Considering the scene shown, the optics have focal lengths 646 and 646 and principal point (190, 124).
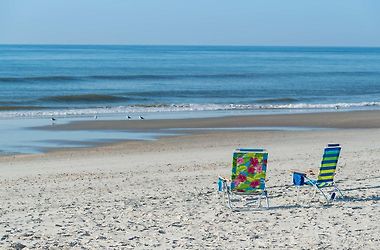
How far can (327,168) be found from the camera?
31.3ft

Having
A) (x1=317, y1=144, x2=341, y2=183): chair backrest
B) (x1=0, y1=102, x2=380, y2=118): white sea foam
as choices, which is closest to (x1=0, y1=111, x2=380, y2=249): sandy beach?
(x1=317, y1=144, x2=341, y2=183): chair backrest

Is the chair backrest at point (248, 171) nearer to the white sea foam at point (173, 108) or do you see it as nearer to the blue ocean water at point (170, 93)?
the white sea foam at point (173, 108)

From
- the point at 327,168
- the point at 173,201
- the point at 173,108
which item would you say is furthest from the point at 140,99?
the point at 327,168

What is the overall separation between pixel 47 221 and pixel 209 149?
7.72 metres

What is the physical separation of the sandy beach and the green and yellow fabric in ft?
0.96

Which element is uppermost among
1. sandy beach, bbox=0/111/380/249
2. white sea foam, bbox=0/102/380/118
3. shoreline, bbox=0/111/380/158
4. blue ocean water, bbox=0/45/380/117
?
blue ocean water, bbox=0/45/380/117

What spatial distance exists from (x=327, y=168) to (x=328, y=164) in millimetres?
66

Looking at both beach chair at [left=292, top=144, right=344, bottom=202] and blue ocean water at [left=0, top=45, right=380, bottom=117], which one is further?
blue ocean water at [left=0, top=45, right=380, bottom=117]

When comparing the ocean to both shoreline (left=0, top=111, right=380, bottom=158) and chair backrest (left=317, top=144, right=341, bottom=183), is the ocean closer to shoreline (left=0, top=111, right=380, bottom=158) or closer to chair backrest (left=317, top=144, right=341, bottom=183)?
shoreline (left=0, top=111, right=380, bottom=158)

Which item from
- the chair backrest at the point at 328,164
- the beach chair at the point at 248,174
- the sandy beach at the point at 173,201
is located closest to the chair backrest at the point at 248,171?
the beach chair at the point at 248,174

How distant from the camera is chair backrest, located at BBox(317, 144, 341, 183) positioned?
31.1 ft

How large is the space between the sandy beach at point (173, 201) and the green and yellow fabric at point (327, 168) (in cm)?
29

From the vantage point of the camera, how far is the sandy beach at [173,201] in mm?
7297

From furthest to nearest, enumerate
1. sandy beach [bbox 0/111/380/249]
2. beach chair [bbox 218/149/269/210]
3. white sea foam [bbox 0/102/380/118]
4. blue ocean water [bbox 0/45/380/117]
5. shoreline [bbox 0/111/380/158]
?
blue ocean water [bbox 0/45/380/117]
white sea foam [bbox 0/102/380/118]
shoreline [bbox 0/111/380/158]
beach chair [bbox 218/149/269/210]
sandy beach [bbox 0/111/380/249]
